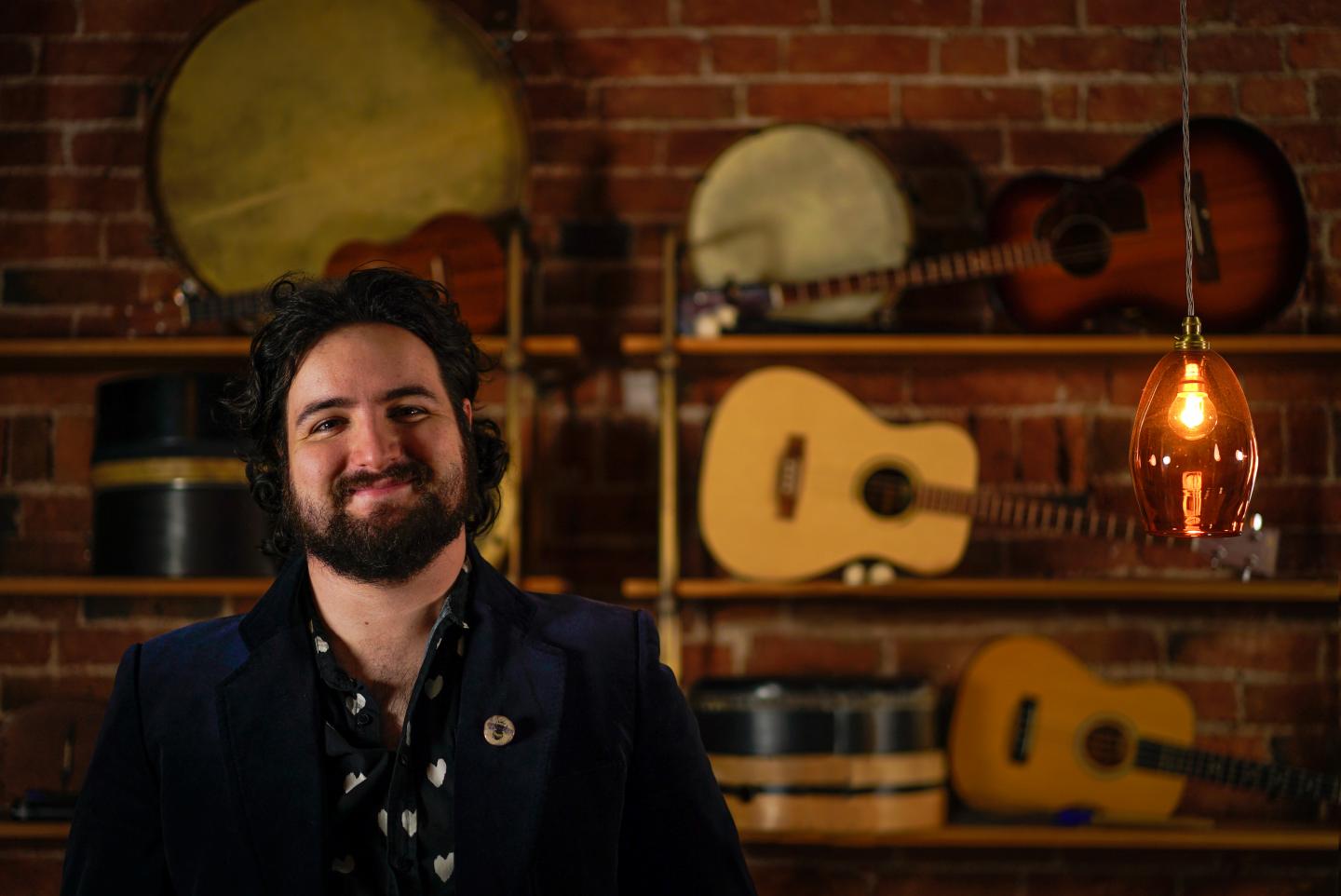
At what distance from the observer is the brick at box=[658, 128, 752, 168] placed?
274cm

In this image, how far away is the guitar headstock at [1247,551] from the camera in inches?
Answer: 97.2

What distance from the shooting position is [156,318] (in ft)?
8.68

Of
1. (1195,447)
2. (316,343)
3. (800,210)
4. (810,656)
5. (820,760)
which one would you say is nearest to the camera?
(1195,447)

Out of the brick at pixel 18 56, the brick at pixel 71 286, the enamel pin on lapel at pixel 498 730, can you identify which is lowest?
the enamel pin on lapel at pixel 498 730

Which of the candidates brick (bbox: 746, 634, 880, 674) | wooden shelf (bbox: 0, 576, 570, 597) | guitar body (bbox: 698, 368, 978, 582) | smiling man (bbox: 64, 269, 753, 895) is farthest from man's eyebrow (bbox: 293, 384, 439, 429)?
brick (bbox: 746, 634, 880, 674)

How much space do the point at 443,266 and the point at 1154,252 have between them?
1.34 m

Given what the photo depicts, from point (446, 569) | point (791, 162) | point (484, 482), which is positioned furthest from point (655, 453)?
point (446, 569)

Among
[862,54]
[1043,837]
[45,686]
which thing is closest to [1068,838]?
[1043,837]

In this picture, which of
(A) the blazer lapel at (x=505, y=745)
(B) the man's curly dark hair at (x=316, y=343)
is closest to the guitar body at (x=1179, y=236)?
(B) the man's curly dark hair at (x=316, y=343)

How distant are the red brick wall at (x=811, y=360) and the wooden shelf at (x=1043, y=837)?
0.28 m

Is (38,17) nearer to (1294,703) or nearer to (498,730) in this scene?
(498,730)

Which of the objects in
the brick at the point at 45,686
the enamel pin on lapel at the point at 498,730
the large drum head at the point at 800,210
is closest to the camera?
the enamel pin on lapel at the point at 498,730

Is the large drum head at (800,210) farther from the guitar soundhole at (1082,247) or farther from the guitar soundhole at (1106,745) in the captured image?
the guitar soundhole at (1106,745)

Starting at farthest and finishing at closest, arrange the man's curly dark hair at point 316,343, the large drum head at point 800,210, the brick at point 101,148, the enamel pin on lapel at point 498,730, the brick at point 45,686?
the brick at point 101,148
the brick at point 45,686
the large drum head at point 800,210
the man's curly dark hair at point 316,343
the enamel pin on lapel at point 498,730
